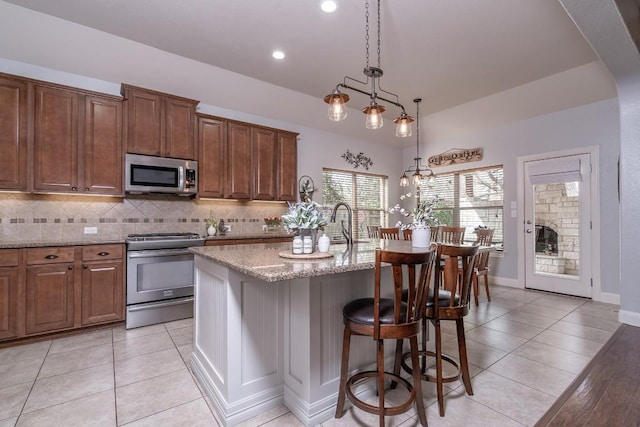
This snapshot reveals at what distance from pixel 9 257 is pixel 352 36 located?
3821mm

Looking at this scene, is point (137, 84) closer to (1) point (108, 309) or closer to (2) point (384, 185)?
(1) point (108, 309)

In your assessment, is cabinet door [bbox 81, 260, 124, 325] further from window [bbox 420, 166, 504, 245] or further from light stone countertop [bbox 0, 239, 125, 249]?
window [bbox 420, 166, 504, 245]

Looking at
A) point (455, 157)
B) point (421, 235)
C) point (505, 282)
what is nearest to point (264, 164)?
point (421, 235)

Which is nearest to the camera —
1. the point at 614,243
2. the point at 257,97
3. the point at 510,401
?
the point at 510,401

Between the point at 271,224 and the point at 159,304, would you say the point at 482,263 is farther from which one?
the point at 159,304

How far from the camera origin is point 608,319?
11.3ft

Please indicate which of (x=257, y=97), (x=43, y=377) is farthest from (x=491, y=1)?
(x=43, y=377)

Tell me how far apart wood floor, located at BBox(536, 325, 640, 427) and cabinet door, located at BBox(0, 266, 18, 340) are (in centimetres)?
401

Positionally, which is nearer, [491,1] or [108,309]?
[491,1]

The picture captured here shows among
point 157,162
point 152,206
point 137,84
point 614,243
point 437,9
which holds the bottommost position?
point 614,243

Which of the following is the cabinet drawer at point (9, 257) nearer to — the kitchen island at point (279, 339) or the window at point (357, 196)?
the kitchen island at point (279, 339)

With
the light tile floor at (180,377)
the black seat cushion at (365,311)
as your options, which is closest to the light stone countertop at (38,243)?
the light tile floor at (180,377)

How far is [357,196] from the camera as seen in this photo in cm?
616

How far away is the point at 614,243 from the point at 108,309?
6.17 metres
